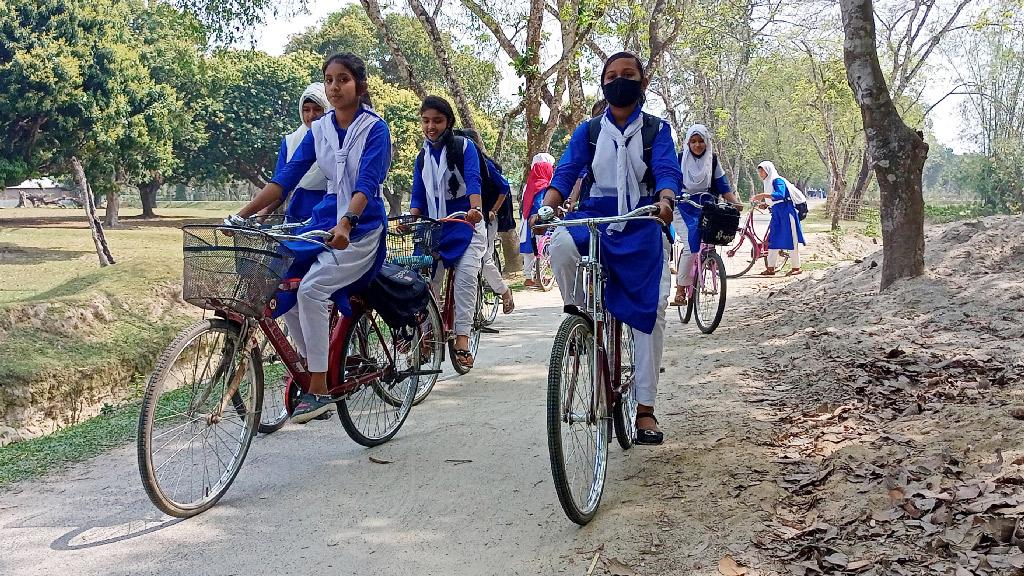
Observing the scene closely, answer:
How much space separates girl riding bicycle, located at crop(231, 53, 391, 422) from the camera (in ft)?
14.8

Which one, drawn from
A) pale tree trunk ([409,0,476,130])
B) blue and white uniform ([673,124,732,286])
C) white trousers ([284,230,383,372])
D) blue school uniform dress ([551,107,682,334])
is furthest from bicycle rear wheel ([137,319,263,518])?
pale tree trunk ([409,0,476,130])

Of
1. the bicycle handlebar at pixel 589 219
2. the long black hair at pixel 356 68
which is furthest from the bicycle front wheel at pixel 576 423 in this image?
the long black hair at pixel 356 68

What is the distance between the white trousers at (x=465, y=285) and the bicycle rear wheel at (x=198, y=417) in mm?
2619

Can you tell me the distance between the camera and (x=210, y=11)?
13.4 m

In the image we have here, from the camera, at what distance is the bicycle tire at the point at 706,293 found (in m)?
8.95

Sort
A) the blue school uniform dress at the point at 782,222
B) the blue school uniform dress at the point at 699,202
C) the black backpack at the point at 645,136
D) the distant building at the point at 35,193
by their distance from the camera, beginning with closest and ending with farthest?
the black backpack at the point at 645,136
the blue school uniform dress at the point at 699,202
the blue school uniform dress at the point at 782,222
the distant building at the point at 35,193

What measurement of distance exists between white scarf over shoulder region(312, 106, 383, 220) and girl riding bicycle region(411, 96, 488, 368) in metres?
2.05

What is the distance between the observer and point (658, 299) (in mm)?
4457

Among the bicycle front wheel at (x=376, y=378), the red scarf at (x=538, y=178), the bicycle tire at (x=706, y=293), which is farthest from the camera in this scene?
the red scarf at (x=538, y=178)

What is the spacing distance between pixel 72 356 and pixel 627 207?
19.2ft

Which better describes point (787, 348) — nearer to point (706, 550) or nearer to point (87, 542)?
point (706, 550)

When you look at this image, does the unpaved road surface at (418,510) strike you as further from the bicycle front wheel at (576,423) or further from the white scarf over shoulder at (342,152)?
the white scarf over shoulder at (342,152)

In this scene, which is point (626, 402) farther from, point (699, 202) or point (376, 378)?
point (699, 202)

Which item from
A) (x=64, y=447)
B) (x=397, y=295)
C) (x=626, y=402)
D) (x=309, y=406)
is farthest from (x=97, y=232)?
(x=626, y=402)
